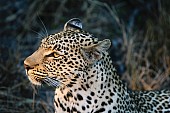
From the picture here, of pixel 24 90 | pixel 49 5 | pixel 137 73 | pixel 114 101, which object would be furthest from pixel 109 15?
pixel 114 101

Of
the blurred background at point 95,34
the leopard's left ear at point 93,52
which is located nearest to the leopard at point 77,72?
the leopard's left ear at point 93,52

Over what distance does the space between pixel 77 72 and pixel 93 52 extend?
9.7 inches

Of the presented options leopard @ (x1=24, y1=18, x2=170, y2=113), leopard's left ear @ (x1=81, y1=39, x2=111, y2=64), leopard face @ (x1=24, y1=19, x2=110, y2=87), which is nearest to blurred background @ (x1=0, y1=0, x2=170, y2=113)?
leopard @ (x1=24, y1=18, x2=170, y2=113)

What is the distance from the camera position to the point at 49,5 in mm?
10477

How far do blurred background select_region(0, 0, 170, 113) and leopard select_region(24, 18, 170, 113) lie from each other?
1.57m

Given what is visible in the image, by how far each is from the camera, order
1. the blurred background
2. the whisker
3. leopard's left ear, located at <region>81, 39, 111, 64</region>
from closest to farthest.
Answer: leopard's left ear, located at <region>81, 39, 111, 64</region> → the whisker → the blurred background

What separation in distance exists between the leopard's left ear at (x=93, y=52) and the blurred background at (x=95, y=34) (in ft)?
6.08

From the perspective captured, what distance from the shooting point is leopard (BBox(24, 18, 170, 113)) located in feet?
19.1

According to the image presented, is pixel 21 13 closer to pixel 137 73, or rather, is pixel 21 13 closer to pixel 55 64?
pixel 137 73

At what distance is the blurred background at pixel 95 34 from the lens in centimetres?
815

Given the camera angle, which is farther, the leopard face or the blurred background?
the blurred background

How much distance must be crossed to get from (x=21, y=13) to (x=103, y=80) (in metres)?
4.56

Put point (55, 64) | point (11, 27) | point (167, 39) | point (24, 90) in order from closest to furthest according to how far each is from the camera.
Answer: point (55, 64)
point (24, 90)
point (167, 39)
point (11, 27)

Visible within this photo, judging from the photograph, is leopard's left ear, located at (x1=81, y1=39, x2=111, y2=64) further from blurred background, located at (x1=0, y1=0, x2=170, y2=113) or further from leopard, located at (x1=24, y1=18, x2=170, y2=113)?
blurred background, located at (x1=0, y1=0, x2=170, y2=113)
